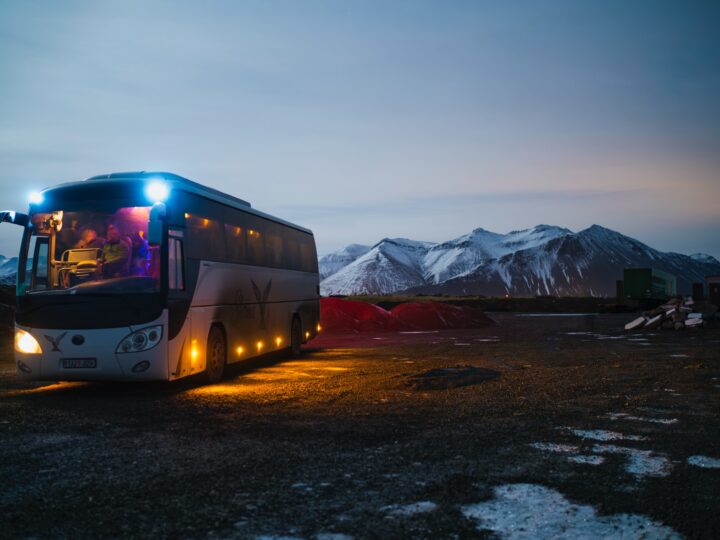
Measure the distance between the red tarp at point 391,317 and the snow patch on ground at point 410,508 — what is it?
2574 cm

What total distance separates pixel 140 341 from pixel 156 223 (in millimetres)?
1902

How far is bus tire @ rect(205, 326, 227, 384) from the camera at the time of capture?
1213 centimetres

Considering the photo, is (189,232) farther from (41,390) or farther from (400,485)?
(400,485)

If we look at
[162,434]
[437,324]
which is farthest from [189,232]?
[437,324]

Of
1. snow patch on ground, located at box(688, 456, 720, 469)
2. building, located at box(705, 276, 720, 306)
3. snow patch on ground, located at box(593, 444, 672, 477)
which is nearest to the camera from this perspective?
snow patch on ground, located at box(593, 444, 672, 477)

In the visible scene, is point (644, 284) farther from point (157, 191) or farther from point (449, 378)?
point (157, 191)

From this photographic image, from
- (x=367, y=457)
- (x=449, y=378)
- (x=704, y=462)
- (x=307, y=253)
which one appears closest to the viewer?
(x=704, y=462)

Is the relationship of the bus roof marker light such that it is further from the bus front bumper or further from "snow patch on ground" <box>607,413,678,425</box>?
"snow patch on ground" <box>607,413,678,425</box>

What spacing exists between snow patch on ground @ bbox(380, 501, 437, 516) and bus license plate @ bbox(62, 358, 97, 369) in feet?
23.3

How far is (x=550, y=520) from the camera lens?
4.55 metres

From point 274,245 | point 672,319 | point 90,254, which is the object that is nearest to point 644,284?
point 672,319

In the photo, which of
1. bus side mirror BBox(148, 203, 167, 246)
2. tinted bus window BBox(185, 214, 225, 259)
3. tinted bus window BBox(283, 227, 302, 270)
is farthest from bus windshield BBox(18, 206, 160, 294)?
tinted bus window BBox(283, 227, 302, 270)

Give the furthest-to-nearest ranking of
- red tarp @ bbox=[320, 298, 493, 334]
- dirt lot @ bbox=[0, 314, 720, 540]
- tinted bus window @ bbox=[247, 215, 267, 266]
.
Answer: red tarp @ bbox=[320, 298, 493, 334] → tinted bus window @ bbox=[247, 215, 267, 266] → dirt lot @ bbox=[0, 314, 720, 540]

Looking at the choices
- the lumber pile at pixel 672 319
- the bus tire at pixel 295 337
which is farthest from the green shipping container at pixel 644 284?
the bus tire at pixel 295 337
